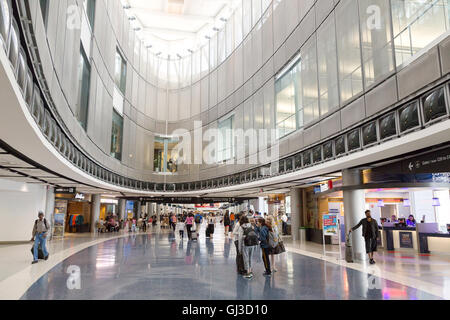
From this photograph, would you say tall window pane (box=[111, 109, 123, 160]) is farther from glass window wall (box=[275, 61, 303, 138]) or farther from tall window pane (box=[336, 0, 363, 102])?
tall window pane (box=[336, 0, 363, 102])

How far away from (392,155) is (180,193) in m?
28.0

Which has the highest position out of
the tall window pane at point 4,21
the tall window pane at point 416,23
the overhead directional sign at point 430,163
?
the tall window pane at point 416,23

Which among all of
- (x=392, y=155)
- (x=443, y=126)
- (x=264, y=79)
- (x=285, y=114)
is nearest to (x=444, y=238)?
(x=392, y=155)

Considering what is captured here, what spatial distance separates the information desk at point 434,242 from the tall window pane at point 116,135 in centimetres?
2340

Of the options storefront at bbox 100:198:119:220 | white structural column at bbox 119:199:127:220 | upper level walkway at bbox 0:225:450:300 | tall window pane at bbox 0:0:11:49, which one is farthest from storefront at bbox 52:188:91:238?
tall window pane at bbox 0:0:11:49

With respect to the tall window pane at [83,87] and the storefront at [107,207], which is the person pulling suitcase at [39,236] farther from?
the storefront at [107,207]


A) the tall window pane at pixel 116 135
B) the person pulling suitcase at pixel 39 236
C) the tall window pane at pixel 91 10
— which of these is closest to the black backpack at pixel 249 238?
the person pulling suitcase at pixel 39 236

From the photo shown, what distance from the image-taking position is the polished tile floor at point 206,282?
21.9 ft

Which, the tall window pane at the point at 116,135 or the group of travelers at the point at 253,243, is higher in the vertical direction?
the tall window pane at the point at 116,135

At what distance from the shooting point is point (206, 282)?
26.2 feet

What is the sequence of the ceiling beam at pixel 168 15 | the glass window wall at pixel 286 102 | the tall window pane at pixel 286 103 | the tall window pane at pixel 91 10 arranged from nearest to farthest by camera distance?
the glass window wall at pixel 286 102 → the tall window pane at pixel 286 103 → the tall window pane at pixel 91 10 → the ceiling beam at pixel 168 15

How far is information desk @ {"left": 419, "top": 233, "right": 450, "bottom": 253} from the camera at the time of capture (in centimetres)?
1322

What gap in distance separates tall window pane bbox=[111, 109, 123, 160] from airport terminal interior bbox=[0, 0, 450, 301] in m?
0.27
